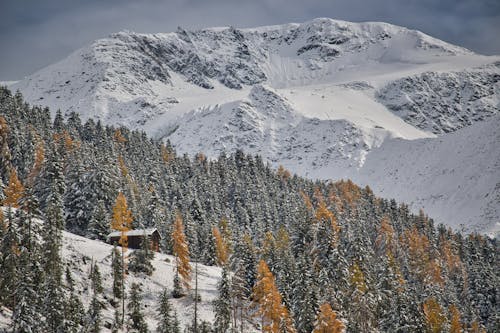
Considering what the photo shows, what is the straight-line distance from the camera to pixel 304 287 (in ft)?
169

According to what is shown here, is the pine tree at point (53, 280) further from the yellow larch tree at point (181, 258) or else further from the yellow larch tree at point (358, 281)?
the yellow larch tree at point (358, 281)

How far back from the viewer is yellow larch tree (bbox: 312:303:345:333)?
4569 centimetres

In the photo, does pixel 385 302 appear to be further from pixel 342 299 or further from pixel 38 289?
pixel 38 289

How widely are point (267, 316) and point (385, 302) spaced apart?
1840cm

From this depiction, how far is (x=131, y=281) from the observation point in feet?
189

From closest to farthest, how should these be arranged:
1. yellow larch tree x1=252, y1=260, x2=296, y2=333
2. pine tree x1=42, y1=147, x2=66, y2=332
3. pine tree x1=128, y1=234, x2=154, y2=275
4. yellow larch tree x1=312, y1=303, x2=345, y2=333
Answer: pine tree x1=42, y1=147, x2=66, y2=332
yellow larch tree x1=312, y1=303, x2=345, y2=333
yellow larch tree x1=252, y1=260, x2=296, y2=333
pine tree x1=128, y1=234, x2=154, y2=275

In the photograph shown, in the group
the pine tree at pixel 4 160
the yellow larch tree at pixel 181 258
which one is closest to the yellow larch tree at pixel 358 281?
the yellow larch tree at pixel 181 258

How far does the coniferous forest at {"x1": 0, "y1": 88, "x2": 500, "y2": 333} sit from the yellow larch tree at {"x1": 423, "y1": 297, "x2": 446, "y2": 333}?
0.64ft

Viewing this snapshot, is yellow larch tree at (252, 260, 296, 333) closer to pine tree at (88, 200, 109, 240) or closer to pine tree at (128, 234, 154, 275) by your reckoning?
pine tree at (128, 234, 154, 275)

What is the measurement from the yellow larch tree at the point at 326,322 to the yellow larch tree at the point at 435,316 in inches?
779

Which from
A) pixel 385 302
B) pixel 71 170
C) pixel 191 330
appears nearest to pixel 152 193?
pixel 71 170

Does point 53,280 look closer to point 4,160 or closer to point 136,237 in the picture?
point 136,237

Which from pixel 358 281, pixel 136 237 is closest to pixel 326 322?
pixel 358 281

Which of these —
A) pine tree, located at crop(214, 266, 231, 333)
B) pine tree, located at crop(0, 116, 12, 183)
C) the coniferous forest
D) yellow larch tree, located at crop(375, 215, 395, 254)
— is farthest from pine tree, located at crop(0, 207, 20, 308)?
yellow larch tree, located at crop(375, 215, 395, 254)
